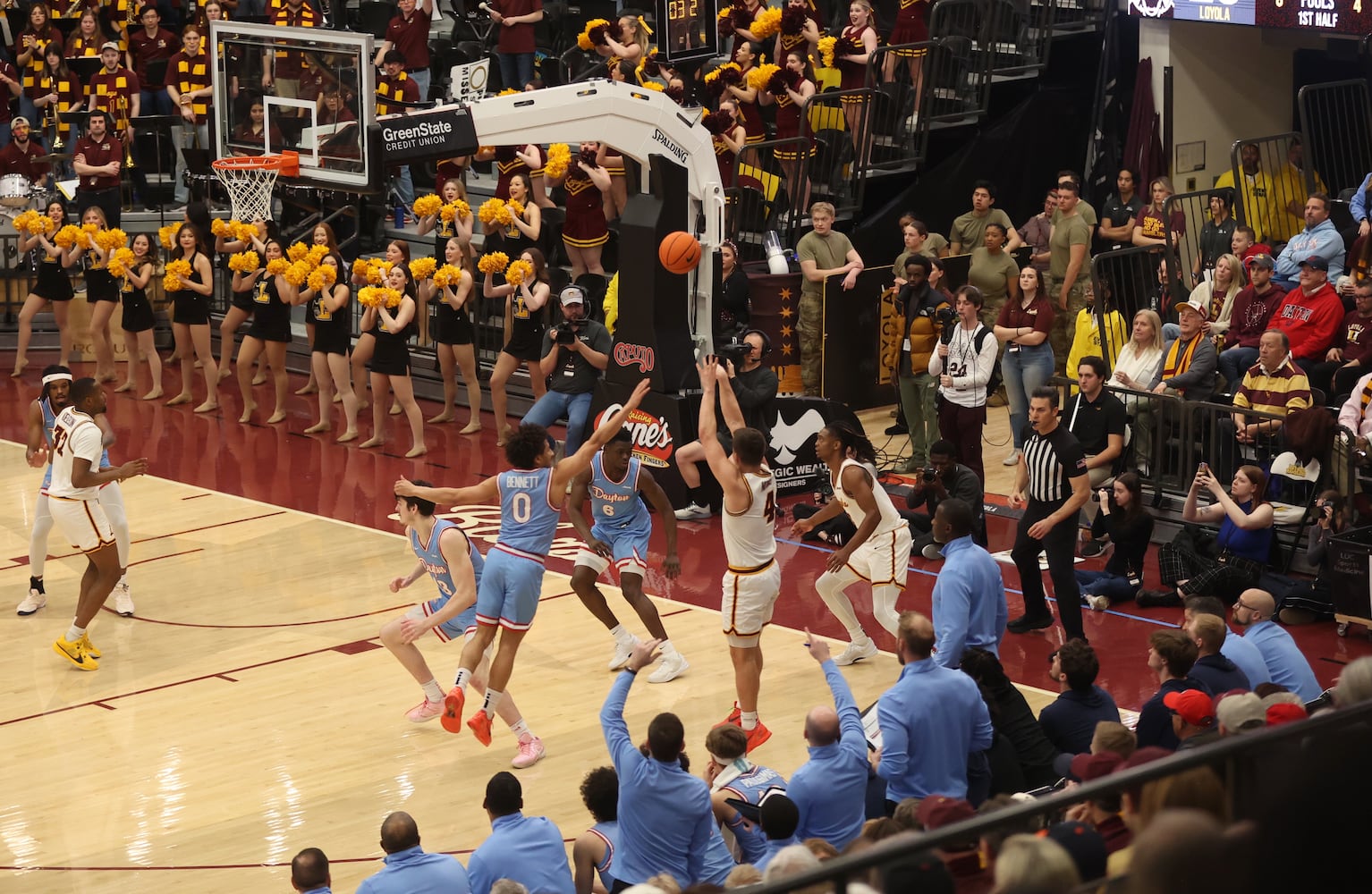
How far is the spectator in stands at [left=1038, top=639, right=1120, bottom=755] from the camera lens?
27.3ft

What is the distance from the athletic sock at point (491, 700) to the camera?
9.74 meters

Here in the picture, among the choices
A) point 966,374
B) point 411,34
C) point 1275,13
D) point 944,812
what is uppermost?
point 411,34

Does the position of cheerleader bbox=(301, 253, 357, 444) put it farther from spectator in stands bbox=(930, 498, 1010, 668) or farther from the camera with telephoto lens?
spectator in stands bbox=(930, 498, 1010, 668)

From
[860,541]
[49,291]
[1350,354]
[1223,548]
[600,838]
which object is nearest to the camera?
[600,838]

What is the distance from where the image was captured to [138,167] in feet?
74.0

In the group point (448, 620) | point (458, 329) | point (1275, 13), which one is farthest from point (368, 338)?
point (1275, 13)

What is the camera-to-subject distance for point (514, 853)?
7.16 metres

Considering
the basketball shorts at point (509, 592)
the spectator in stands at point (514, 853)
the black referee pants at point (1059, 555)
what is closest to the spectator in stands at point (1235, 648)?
the black referee pants at point (1059, 555)

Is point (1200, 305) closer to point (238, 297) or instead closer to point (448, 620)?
point (448, 620)

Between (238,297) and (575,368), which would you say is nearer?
(575,368)

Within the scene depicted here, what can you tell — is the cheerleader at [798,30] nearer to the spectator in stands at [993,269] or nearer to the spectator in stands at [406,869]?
the spectator in stands at [993,269]

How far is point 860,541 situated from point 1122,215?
817 cm

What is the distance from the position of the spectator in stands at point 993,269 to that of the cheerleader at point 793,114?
223 cm

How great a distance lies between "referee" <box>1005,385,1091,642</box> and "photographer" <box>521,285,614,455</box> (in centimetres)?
446
